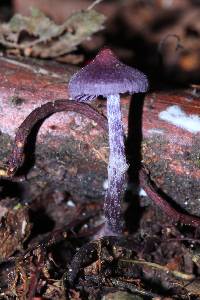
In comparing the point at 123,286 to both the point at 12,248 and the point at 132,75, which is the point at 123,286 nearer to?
the point at 12,248

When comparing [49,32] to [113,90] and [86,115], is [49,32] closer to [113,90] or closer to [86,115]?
[86,115]

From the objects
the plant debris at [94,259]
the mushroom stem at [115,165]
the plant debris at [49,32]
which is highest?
the plant debris at [49,32]

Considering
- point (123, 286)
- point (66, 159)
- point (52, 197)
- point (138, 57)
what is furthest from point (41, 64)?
point (138, 57)

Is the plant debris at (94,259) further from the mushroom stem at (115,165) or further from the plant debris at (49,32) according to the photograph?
the plant debris at (49,32)

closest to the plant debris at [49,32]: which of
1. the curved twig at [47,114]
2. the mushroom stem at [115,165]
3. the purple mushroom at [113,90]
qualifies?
the curved twig at [47,114]

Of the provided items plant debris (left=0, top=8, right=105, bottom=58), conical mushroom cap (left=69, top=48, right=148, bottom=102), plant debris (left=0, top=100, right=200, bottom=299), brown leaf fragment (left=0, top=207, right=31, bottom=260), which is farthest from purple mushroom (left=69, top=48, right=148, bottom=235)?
plant debris (left=0, top=8, right=105, bottom=58)
